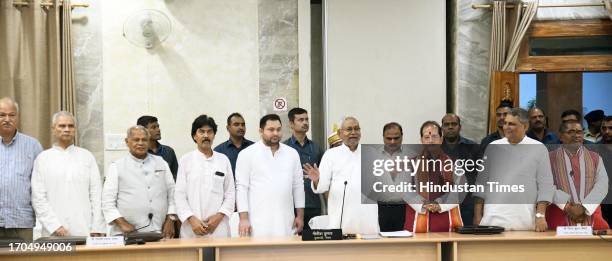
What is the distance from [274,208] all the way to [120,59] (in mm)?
2343

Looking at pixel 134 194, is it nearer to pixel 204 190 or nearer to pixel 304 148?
pixel 204 190

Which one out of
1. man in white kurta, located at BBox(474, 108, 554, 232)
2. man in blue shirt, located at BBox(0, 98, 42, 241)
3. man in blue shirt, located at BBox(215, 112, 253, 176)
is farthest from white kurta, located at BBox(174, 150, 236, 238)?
man in white kurta, located at BBox(474, 108, 554, 232)

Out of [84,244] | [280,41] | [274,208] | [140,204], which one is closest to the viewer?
[84,244]

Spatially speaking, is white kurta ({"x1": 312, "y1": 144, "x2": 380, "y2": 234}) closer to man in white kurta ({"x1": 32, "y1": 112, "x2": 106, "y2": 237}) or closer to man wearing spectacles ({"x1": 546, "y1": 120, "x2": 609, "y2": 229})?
man wearing spectacles ({"x1": 546, "y1": 120, "x2": 609, "y2": 229})

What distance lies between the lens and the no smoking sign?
6.57 metres

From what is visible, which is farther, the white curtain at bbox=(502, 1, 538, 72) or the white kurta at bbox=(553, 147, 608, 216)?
the white curtain at bbox=(502, 1, 538, 72)

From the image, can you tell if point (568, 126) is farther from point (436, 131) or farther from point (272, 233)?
point (272, 233)

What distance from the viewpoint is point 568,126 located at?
5059 mm

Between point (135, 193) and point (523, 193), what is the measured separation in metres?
2.47

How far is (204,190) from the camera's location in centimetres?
482

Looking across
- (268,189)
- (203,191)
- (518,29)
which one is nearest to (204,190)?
(203,191)

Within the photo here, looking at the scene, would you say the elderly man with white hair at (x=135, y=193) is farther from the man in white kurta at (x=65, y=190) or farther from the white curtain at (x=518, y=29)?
the white curtain at (x=518, y=29)

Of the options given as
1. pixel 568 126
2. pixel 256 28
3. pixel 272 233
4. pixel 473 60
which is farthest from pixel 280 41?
pixel 568 126

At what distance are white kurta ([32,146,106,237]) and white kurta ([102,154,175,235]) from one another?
8 centimetres
